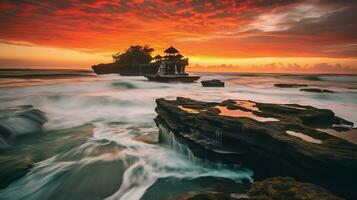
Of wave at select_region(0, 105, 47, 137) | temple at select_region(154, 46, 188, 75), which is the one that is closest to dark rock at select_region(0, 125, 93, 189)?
wave at select_region(0, 105, 47, 137)

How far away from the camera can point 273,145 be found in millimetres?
6348

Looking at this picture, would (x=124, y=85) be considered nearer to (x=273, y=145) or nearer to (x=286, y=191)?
(x=273, y=145)

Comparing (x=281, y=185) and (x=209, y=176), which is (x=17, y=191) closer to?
(x=209, y=176)

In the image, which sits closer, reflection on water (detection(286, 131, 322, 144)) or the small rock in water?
reflection on water (detection(286, 131, 322, 144))

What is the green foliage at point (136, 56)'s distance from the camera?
78875 millimetres

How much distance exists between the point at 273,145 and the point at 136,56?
75.8m

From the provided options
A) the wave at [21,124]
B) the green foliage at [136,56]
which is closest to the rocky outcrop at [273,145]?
the wave at [21,124]

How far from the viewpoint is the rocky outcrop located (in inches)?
201

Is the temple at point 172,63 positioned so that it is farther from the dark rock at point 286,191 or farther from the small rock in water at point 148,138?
the dark rock at point 286,191

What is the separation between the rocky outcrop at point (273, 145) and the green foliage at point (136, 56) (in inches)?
2801

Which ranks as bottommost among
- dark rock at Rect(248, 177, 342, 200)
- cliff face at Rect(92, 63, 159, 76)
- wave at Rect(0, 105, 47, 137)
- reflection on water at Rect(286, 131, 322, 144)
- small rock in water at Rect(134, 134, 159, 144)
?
small rock in water at Rect(134, 134, 159, 144)

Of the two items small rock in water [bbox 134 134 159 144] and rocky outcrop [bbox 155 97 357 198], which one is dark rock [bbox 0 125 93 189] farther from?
rocky outcrop [bbox 155 97 357 198]

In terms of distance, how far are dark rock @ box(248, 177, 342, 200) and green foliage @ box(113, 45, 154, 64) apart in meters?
76.1

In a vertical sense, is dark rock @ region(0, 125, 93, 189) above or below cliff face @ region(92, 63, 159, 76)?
below
